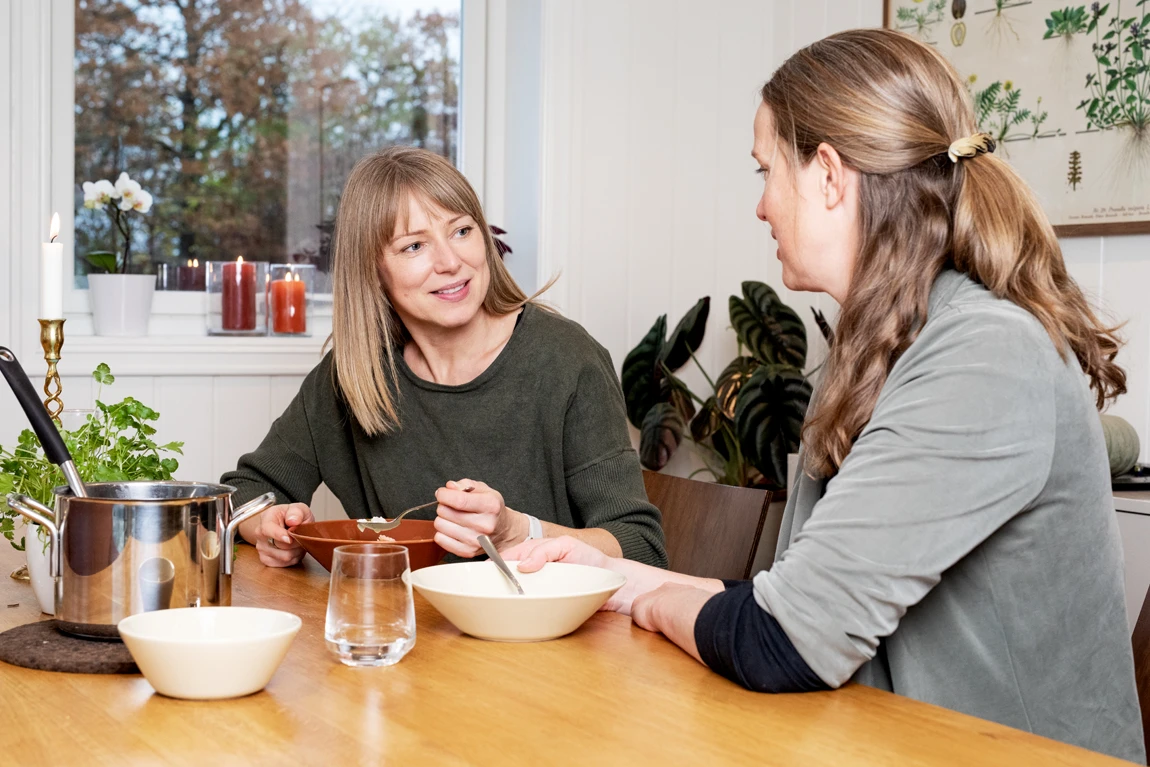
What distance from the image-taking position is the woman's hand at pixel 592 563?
4.33ft

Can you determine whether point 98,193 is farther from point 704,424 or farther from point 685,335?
point 704,424

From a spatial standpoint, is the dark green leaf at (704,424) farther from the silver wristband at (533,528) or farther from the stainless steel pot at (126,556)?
the stainless steel pot at (126,556)

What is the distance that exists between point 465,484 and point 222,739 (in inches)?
22.5

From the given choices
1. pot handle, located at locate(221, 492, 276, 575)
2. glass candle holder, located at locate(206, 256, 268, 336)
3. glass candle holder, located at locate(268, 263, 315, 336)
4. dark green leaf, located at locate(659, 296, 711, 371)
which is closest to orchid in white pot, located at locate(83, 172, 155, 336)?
glass candle holder, located at locate(206, 256, 268, 336)

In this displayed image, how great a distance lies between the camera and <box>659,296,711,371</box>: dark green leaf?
2.94 m

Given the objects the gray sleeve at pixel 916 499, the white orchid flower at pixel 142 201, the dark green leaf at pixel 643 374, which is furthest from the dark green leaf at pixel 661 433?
the gray sleeve at pixel 916 499

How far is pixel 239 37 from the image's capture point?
2844 mm

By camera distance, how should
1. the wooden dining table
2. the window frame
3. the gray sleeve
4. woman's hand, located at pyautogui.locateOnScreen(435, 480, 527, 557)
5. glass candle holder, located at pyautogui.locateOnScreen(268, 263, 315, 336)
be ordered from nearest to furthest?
the wooden dining table → the gray sleeve → woman's hand, located at pyautogui.locateOnScreen(435, 480, 527, 557) → the window frame → glass candle holder, located at pyautogui.locateOnScreen(268, 263, 315, 336)

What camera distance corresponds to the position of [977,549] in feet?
3.64

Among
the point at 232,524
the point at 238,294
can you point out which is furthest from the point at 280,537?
the point at 238,294

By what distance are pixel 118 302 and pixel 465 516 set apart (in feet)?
5.18

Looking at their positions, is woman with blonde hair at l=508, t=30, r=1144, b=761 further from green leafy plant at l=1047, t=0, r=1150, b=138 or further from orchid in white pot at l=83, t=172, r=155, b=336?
orchid in white pot at l=83, t=172, r=155, b=336

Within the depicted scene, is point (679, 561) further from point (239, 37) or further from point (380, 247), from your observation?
point (239, 37)

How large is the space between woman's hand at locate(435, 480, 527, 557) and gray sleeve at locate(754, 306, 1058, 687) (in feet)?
1.46
